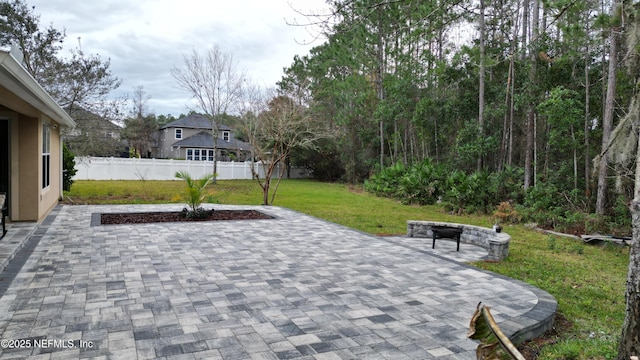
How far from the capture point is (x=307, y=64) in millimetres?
29078

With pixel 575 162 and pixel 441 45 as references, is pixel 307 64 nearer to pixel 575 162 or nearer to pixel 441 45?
pixel 441 45

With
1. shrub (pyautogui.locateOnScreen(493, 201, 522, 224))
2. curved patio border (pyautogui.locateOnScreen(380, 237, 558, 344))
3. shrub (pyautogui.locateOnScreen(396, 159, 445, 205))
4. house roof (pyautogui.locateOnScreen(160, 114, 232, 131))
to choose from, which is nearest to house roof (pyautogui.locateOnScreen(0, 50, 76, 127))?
curved patio border (pyautogui.locateOnScreen(380, 237, 558, 344))

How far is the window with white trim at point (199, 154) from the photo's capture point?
35125 millimetres

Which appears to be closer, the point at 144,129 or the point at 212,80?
the point at 212,80

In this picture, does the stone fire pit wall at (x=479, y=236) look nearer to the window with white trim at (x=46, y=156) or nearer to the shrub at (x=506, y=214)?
the shrub at (x=506, y=214)

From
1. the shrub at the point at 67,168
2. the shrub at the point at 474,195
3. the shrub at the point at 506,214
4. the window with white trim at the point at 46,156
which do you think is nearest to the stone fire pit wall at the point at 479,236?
the shrub at the point at 506,214

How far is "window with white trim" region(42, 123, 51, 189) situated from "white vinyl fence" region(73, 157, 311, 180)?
10.5m

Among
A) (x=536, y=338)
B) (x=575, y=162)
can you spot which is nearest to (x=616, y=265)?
(x=536, y=338)

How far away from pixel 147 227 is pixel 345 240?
3990mm

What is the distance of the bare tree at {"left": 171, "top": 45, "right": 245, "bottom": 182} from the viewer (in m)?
22.2

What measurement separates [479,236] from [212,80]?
18640 mm

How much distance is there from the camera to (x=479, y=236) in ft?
25.4

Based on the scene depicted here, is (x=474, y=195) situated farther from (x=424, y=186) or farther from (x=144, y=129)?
(x=144, y=129)

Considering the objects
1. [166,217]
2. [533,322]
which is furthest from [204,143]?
[533,322]
